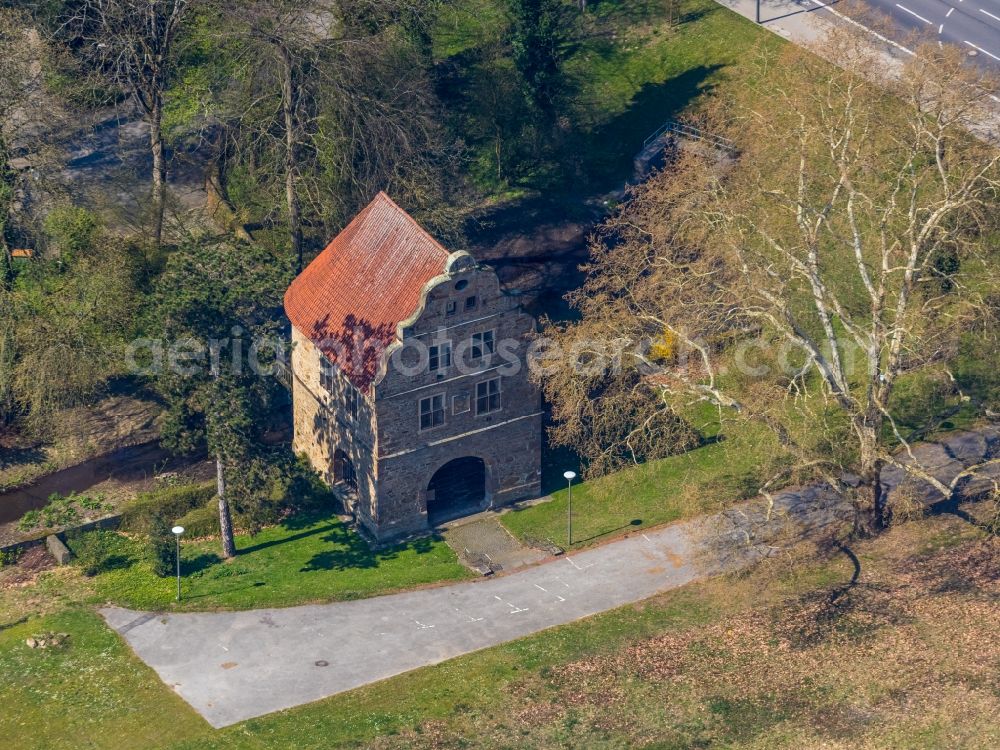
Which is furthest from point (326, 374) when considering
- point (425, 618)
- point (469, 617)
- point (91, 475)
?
point (91, 475)

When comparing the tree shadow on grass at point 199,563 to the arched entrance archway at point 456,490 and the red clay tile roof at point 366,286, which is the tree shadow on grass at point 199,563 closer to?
the arched entrance archway at point 456,490

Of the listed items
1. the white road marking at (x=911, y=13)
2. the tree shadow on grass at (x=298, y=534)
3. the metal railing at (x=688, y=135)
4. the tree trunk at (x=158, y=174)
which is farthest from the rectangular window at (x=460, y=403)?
the white road marking at (x=911, y=13)

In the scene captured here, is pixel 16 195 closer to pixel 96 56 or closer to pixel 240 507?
pixel 96 56

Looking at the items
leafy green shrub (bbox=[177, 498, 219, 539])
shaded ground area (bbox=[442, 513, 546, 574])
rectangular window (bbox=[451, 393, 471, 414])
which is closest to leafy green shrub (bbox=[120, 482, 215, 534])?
leafy green shrub (bbox=[177, 498, 219, 539])

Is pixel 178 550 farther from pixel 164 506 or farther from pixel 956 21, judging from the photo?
pixel 956 21

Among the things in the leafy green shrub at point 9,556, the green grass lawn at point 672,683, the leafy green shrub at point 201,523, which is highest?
the leafy green shrub at point 201,523
